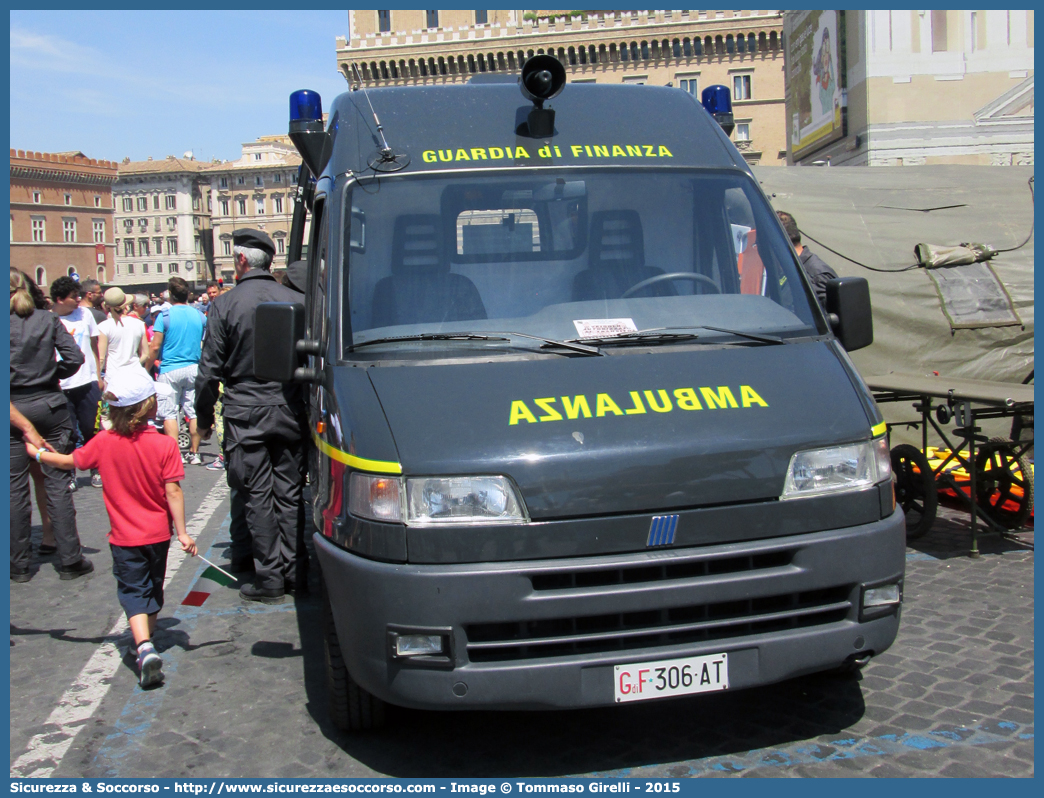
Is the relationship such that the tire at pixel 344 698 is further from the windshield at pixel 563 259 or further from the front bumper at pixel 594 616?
the windshield at pixel 563 259

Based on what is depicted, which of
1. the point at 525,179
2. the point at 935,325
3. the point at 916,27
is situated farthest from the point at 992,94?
the point at 525,179

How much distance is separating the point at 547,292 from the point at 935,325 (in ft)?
21.8

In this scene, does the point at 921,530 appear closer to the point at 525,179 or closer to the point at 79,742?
the point at 525,179

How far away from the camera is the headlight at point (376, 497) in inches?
129

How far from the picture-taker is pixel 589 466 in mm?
3285

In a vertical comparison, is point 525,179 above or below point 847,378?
above

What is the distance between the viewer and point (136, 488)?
481 cm

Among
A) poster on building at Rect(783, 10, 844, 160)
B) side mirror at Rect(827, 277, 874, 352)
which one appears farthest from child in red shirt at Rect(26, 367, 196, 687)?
poster on building at Rect(783, 10, 844, 160)

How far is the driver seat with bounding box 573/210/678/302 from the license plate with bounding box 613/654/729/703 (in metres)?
1.55

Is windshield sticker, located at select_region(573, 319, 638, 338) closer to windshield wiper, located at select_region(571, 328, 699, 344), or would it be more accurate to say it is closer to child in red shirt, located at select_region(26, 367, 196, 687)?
windshield wiper, located at select_region(571, 328, 699, 344)

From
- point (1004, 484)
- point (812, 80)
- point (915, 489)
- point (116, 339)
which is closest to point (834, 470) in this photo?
point (915, 489)

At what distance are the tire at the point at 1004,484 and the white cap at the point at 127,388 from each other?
5510mm

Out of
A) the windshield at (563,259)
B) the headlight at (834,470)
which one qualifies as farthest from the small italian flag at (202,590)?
the headlight at (834,470)

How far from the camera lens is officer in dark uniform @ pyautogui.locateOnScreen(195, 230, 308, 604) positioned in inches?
229
